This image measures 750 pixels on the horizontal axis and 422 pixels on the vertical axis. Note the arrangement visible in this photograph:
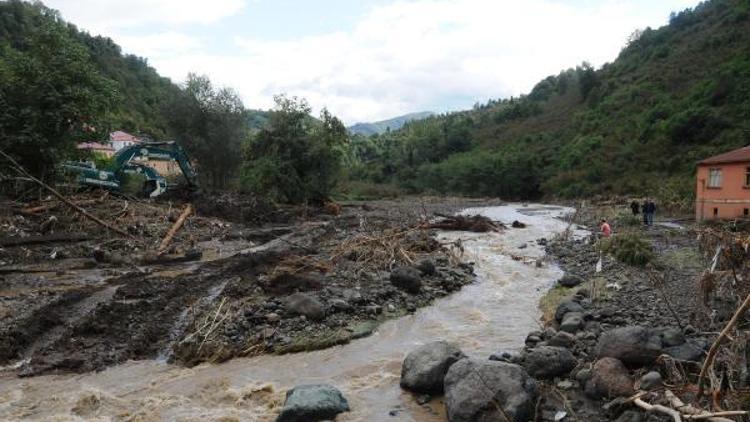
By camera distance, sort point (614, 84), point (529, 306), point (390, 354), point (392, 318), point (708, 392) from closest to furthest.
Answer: point (708, 392), point (390, 354), point (392, 318), point (529, 306), point (614, 84)

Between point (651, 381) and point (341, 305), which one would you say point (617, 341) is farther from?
point (341, 305)

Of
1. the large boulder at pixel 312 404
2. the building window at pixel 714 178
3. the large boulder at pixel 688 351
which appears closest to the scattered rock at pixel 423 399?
the large boulder at pixel 312 404

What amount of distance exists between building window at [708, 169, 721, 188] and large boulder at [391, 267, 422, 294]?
2125 centimetres

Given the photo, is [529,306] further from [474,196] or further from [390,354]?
[474,196]

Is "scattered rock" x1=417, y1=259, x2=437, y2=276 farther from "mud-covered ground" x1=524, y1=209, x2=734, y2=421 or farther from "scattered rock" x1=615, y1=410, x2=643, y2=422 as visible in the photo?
"scattered rock" x1=615, y1=410, x2=643, y2=422

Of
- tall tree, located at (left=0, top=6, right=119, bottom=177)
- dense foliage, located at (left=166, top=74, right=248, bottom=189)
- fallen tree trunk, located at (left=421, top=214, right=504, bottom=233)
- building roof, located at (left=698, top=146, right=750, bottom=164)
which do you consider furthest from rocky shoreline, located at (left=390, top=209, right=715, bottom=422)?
dense foliage, located at (left=166, top=74, right=248, bottom=189)

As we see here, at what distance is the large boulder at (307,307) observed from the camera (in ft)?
41.2

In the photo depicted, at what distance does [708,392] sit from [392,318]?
7994 millimetres

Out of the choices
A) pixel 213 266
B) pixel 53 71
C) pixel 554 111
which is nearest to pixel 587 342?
pixel 213 266

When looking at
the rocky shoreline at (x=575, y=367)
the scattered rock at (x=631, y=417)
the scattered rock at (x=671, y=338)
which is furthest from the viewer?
the scattered rock at (x=671, y=338)

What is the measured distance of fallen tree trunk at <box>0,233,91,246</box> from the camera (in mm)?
19237

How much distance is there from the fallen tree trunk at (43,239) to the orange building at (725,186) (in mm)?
29902

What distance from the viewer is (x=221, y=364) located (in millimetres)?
10508

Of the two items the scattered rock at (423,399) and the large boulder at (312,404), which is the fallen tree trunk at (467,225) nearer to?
the scattered rock at (423,399)
